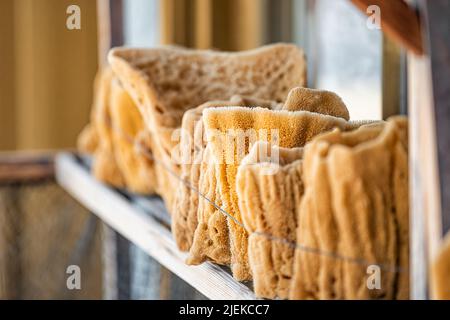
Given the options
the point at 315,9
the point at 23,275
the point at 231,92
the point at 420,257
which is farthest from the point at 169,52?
the point at 23,275

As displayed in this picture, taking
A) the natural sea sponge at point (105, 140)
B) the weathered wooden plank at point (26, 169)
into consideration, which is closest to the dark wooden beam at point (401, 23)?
the natural sea sponge at point (105, 140)

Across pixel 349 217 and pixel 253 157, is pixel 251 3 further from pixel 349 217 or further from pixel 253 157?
pixel 349 217

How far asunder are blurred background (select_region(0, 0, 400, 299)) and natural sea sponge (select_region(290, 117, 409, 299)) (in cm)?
8

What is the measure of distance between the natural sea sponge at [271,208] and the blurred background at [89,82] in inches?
3.6

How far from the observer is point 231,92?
100 cm

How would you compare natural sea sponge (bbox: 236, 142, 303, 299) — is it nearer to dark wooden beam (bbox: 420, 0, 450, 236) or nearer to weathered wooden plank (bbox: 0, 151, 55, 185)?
dark wooden beam (bbox: 420, 0, 450, 236)

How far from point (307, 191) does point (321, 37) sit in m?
0.91

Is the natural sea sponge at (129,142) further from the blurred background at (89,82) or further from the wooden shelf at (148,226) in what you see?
the blurred background at (89,82)

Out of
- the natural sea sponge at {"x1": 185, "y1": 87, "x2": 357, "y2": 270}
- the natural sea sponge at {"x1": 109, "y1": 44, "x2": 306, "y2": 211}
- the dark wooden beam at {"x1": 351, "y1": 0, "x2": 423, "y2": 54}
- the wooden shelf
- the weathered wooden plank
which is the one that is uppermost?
the dark wooden beam at {"x1": 351, "y1": 0, "x2": 423, "y2": 54}

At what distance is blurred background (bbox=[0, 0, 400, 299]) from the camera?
1049 mm

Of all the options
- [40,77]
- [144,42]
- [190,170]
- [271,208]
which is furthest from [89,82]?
[271,208]

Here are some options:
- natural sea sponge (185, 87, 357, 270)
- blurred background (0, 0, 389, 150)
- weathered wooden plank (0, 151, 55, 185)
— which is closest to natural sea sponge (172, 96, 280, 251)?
natural sea sponge (185, 87, 357, 270)

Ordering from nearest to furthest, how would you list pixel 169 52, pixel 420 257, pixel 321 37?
pixel 420 257, pixel 169 52, pixel 321 37

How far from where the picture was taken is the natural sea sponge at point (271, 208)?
69cm
